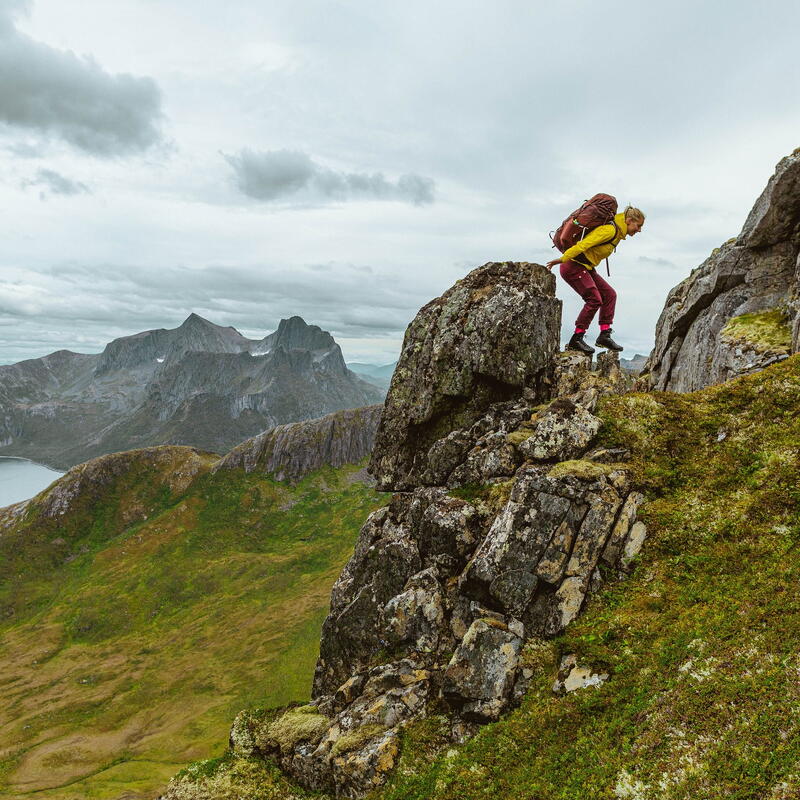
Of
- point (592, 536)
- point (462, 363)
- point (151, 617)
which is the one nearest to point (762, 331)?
point (462, 363)

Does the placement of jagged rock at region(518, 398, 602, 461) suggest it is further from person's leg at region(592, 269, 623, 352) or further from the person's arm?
the person's arm

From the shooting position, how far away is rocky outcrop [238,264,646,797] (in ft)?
54.5

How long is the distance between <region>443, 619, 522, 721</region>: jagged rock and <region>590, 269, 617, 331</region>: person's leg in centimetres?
1693

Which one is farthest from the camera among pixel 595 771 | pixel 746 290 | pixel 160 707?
pixel 160 707

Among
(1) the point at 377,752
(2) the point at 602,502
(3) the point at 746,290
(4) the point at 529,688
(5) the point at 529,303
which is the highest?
(3) the point at 746,290

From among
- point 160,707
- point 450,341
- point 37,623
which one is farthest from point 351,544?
point 450,341

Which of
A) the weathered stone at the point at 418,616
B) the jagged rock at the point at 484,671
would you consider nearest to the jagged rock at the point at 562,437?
the weathered stone at the point at 418,616

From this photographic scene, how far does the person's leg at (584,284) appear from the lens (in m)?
23.1

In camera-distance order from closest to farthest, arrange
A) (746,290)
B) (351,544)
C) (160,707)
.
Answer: (746,290) → (160,707) → (351,544)

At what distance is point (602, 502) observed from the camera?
17.4 m

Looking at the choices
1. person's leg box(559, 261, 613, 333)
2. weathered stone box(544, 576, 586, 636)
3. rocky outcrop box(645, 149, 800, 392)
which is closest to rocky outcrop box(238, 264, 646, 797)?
weathered stone box(544, 576, 586, 636)

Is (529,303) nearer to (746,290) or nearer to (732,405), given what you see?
(732,405)

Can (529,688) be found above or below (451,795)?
above

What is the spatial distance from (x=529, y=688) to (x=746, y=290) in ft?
114
